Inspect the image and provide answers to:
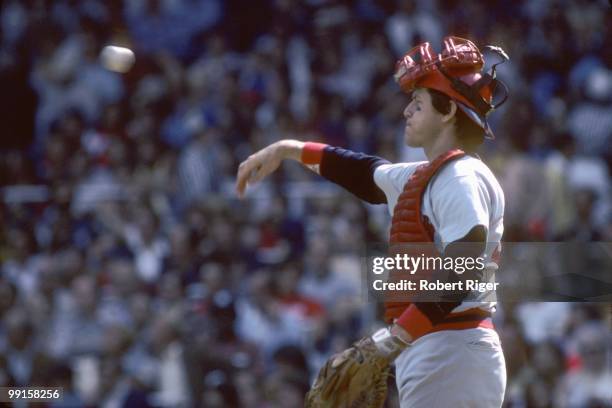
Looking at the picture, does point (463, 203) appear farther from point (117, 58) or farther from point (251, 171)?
point (117, 58)

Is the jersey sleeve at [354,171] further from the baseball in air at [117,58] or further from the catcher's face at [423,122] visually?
the baseball in air at [117,58]

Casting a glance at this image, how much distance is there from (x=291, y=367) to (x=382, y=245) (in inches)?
55.5

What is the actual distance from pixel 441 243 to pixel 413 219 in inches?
7.3

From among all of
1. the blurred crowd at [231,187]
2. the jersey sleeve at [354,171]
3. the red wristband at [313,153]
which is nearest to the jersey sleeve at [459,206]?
the jersey sleeve at [354,171]

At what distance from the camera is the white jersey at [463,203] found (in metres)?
4.23

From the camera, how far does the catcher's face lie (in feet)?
15.3

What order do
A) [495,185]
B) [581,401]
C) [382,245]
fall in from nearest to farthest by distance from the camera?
[495,185] → [581,401] → [382,245]

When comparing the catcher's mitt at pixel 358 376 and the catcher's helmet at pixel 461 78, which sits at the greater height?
the catcher's helmet at pixel 461 78

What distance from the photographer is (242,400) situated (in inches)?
328

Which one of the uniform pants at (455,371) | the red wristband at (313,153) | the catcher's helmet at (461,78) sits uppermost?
the catcher's helmet at (461,78)

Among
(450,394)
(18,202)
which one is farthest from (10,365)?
(450,394)

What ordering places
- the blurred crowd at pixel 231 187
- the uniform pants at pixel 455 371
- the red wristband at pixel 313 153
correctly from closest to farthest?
the uniform pants at pixel 455 371 < the red wristband at pixel 313 153 < the blurred crowd at pixel 231 187

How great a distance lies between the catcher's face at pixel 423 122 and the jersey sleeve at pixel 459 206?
0.94 feet

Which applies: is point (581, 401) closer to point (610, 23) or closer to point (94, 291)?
point (94, 291)
